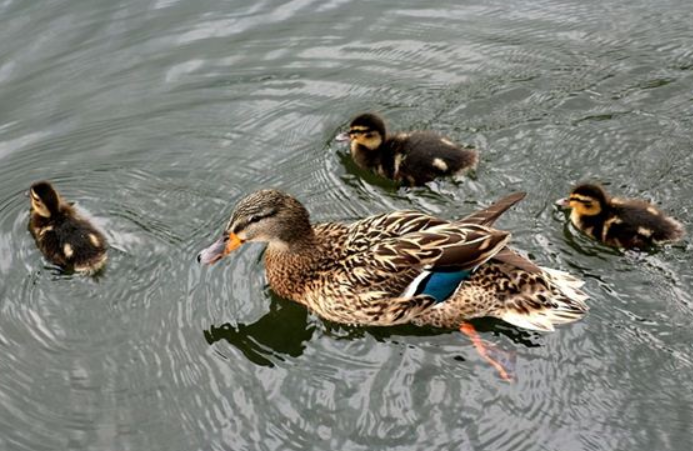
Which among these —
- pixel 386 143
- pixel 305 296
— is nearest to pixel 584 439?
pixel 305 296

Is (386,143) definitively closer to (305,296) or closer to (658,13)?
(305,296)

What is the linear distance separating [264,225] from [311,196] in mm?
835

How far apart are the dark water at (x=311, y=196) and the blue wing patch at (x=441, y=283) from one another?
22cm

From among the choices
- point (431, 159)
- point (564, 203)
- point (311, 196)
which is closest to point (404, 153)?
point (431, 159)

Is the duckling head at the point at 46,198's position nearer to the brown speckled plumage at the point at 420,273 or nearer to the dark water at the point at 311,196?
the dark water at the point at 311,196

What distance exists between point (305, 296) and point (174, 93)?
2.18m

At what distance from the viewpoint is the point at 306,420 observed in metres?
4.20

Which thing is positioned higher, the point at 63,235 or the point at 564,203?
the point at 63,235

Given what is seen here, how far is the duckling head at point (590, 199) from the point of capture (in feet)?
16.2

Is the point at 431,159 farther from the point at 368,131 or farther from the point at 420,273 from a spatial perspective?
the point at 420,273

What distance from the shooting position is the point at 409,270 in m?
4.51

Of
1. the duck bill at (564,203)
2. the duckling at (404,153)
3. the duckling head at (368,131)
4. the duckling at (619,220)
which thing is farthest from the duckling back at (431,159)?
the duckling at (619,220)

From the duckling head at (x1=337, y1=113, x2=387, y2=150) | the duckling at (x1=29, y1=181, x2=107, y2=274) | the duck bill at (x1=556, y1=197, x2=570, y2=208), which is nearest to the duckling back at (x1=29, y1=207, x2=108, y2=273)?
the duckling at (x1=29, y1=181, x2=107, y2=274)

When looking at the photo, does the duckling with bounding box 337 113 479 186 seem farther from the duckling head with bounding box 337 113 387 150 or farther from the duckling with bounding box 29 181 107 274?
the duckling with bounding box 29 181 107 274
